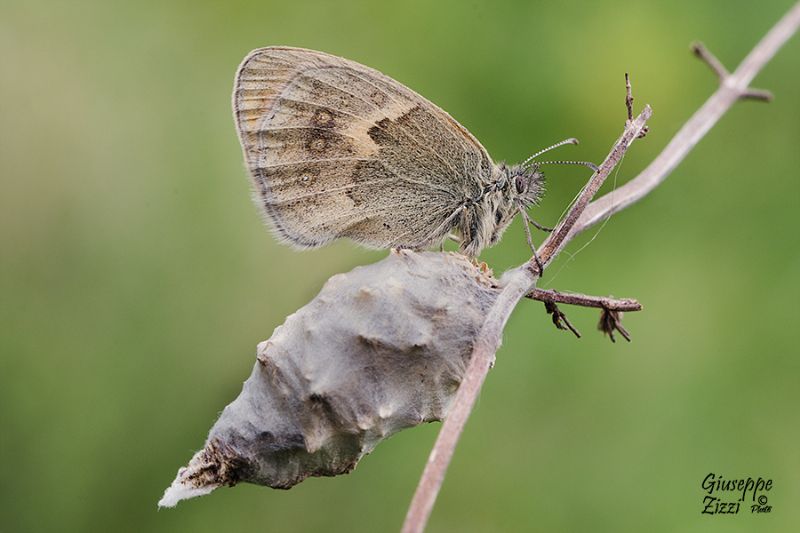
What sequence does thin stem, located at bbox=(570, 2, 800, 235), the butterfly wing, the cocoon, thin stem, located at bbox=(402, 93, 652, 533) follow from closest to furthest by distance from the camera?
thin stem, located at bbox=(402, 93, 652, 533), the cocoon, thin stem, located at bbox=(570, 2, 800, 235), the butterfly wing

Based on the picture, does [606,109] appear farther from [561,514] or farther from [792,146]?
[561,514]

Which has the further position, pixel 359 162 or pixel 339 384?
pixel 359 162

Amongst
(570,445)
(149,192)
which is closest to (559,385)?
(570,445)

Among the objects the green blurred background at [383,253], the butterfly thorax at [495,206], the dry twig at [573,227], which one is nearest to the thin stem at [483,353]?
the dry twig at [573,227]

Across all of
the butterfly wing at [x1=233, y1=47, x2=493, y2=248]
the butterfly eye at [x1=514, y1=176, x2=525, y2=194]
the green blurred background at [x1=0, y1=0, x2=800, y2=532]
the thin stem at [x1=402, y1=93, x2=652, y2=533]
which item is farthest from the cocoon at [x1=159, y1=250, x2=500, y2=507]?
the green blurred background at [x1=0, y1=0, x2=800, y2=532]

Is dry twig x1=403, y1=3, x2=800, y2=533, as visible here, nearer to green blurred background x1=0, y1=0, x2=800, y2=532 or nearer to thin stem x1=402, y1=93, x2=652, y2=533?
thin stem x1=402, y1=93, x2=652, y2=533

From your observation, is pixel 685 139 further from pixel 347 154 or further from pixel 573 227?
pixel 347 154

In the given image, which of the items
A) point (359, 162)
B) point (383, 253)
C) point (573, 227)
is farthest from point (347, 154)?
point (383, 253)

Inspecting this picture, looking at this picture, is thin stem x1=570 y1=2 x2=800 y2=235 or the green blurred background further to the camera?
the green blurred background

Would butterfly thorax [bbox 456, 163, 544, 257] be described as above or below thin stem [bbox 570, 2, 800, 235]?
below
